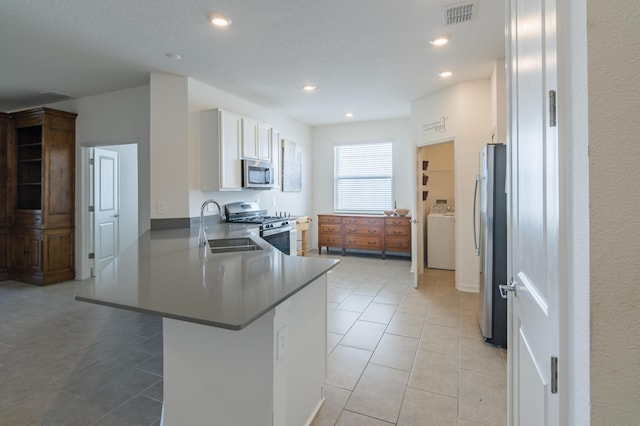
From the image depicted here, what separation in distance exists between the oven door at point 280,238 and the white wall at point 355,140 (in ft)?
6.95

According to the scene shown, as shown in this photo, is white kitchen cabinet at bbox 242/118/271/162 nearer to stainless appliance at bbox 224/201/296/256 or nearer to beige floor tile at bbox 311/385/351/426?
stainless appliance at bbox 224/201/296/256

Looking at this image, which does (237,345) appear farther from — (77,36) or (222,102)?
(222,102)

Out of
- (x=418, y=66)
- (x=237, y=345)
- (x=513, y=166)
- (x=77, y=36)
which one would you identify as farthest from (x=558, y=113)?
(x=77, y=36)

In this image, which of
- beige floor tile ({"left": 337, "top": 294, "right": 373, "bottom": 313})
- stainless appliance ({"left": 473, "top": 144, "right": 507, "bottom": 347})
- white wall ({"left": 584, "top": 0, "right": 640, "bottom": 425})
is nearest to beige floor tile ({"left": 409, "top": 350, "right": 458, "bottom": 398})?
stainless appliance ({"left": 473, "top": 144, "right": 507, "bottom": 347})

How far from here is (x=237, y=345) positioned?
53.7 inches

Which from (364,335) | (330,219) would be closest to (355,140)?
(330,219)

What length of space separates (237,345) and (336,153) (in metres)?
5.93

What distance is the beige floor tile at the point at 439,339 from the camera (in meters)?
2.69

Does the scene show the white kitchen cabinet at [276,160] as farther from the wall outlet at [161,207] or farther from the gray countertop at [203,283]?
the gray countertop at [203,283]

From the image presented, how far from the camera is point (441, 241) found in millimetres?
5445

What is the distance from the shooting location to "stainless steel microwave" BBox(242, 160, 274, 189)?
14.2 ft

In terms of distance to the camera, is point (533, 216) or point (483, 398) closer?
point (533, 216)

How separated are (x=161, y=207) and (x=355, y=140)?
4.24m

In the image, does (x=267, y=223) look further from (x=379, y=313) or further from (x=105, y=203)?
(x=105, y=203)
